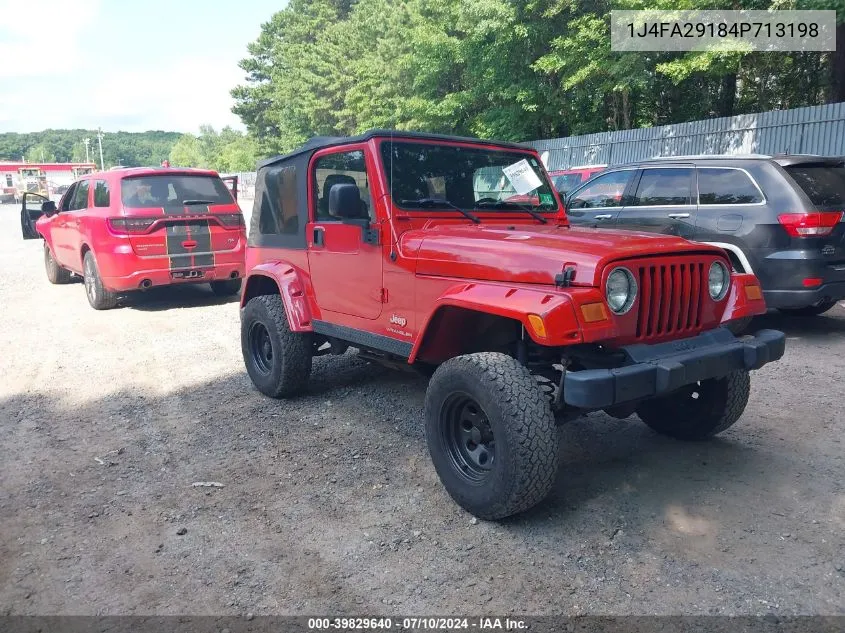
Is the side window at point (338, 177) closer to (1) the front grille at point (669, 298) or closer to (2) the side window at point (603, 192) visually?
(1) the front grille at point (669, 298)

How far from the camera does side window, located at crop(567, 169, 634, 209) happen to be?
7.91m

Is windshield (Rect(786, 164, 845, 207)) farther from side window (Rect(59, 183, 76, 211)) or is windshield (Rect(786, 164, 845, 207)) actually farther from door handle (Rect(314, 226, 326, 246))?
side window (Rect(59, 183, 76, 211))

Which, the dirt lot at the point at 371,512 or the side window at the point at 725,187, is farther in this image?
the side window at the point at 725,187

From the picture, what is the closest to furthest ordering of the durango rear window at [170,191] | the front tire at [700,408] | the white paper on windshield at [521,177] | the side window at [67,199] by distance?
the front tire at [700,408] < the white paper on windshield at [521,177] < the durango rear window at [170,191] < the side window at [67,199]

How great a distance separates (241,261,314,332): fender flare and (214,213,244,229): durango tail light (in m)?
3.99

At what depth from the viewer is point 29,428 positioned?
4.87m

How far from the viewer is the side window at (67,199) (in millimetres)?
9880

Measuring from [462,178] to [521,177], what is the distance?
0.50 m

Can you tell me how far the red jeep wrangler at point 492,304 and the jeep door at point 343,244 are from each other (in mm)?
13

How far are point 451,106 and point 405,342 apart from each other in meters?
21.8

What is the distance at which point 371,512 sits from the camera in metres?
3.54

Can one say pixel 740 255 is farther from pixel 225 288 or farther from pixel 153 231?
pixel 225 288

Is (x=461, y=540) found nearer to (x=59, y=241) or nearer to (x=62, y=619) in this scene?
(x=62, y=619)

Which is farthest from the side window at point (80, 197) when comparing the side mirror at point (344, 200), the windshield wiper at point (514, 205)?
the windshield wiper at point (514, 205)
